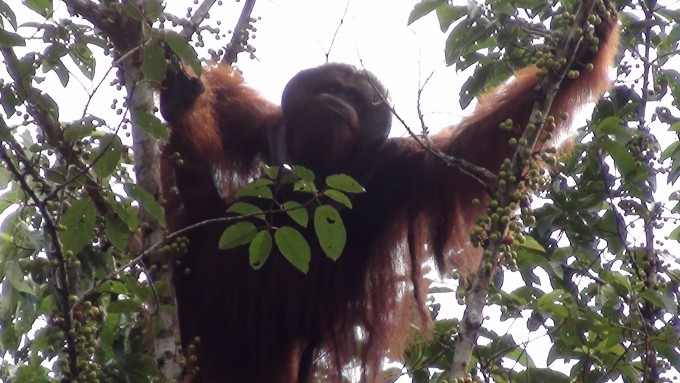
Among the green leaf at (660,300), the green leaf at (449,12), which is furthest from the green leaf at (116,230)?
the green leaf at (660,300)

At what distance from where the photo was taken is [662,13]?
4219mm

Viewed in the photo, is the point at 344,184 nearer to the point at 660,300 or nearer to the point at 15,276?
the point at 15,276

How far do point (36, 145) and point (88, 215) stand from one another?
0.80m

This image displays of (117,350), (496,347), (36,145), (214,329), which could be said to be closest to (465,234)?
(496,347)

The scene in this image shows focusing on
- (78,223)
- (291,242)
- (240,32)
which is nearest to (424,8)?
(240,32)

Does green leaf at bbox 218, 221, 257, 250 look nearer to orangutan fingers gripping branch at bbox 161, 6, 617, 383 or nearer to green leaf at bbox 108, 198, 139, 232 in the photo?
green leaf at bbox 108, 198, 139, 232

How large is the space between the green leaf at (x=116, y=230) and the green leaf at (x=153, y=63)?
421mm

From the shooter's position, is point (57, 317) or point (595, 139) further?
point (595, 139)

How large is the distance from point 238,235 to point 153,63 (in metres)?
0.57

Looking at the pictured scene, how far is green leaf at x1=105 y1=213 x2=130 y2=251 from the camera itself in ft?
9.56

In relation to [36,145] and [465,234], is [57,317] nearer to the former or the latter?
[36,145]

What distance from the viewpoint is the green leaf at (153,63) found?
284 cm

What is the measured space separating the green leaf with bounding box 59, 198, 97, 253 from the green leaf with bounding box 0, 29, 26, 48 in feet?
1.70

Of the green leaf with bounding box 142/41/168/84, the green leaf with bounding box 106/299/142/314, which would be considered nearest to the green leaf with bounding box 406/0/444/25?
the green leaf with bounding box 142/41/168/84
